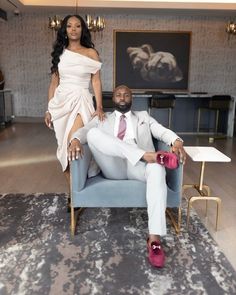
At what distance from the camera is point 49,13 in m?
7.46

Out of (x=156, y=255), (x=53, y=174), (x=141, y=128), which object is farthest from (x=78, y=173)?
(x=53, y=174)

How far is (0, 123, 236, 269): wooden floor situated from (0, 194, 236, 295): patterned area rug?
0.52 ft

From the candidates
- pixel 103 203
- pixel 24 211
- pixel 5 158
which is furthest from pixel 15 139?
pixel 103 203

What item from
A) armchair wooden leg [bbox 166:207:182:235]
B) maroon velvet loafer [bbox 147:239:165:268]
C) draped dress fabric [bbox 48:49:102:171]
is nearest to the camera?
maroon velvet loafer [bbox 147:239:165:268]

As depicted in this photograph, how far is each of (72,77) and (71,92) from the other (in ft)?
0.37

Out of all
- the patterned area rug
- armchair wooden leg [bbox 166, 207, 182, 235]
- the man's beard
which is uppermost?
the man's beard

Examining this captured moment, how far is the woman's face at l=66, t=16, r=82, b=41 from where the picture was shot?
2342mm

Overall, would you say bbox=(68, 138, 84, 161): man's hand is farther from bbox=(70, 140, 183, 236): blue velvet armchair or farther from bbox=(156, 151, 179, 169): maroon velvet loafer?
bbox=(156, 151, 179, 169): maroon velvet loafer

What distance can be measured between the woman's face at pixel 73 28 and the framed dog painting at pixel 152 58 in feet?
17.9

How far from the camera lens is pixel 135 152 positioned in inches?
80.2

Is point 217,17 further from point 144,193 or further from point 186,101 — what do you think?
point 144,193

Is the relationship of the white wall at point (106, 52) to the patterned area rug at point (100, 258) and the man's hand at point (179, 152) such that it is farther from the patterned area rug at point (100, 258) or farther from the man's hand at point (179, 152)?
the man's hand at point (179, 152)

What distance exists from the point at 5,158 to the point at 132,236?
278 centimetres

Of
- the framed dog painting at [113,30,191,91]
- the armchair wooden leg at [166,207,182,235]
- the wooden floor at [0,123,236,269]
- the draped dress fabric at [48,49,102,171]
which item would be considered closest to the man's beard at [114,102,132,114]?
the draped dress fabric at [48,49,102,171]
